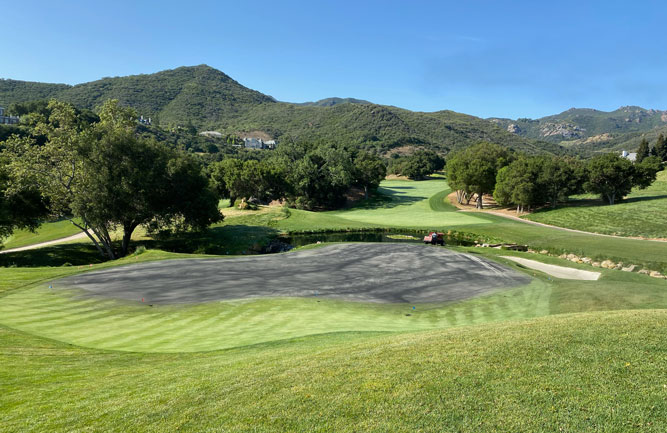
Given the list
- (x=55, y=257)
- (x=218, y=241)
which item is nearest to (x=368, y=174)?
(x=218, y=241)

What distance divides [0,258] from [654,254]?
74.6m

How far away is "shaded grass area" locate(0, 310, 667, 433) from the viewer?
6.23m

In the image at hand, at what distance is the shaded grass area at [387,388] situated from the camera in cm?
623

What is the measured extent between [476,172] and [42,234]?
94605 mm

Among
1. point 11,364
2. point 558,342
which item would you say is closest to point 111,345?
point 11,364

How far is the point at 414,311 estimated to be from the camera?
21.5 m

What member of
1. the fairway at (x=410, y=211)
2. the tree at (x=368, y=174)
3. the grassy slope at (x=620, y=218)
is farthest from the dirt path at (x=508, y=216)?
the tree at (x=368, y=174)

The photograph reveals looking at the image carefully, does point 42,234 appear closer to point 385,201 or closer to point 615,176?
point 385,201

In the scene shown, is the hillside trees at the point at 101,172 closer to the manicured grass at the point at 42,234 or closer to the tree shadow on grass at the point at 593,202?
the manicured grass at the point at 42,234

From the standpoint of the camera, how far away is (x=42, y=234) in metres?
56.8

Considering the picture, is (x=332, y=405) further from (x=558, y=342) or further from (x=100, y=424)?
(x=558, y=342)

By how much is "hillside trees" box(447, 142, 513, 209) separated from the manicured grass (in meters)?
88.2

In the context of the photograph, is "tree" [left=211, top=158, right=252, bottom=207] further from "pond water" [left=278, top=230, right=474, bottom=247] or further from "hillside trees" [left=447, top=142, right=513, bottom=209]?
"hillside trees" [left=447, top=142, right=513, bottom=209]

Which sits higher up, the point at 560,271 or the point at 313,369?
the point at 313,369
